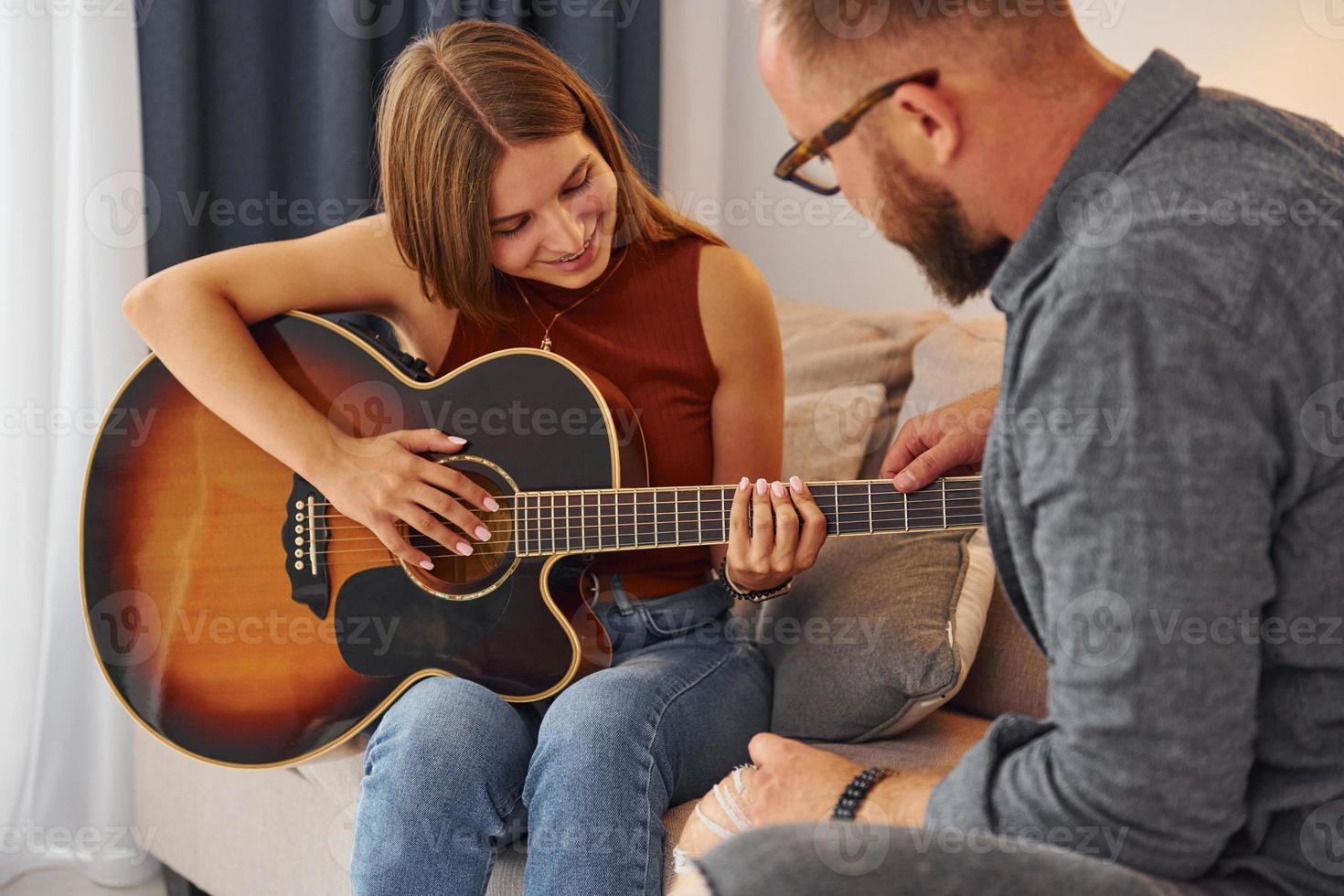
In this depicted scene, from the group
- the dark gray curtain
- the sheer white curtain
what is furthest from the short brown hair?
the sheer white curtain

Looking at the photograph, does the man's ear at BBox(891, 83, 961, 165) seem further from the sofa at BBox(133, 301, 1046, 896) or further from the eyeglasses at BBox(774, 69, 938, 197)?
the sofa at BBox(133, 301, 1046, 896)

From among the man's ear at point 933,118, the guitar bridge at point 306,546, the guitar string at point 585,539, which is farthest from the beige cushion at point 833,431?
the man's ear at point 933,118

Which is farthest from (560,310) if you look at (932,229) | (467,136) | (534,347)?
(932,229)

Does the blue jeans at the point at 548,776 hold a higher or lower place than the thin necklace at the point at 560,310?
Result: lower

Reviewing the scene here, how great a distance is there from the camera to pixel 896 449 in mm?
1280

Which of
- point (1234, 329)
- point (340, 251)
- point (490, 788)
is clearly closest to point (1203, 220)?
point (1234, 329)

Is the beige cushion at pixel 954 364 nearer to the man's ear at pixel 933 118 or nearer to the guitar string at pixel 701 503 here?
the guitar string at pixel 701 503

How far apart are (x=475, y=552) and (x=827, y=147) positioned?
0.71 m

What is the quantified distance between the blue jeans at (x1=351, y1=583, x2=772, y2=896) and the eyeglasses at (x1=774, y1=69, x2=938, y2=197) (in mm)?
580

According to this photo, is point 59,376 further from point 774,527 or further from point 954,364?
point 954,364

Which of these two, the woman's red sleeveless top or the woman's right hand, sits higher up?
the woman's red sleeveless top

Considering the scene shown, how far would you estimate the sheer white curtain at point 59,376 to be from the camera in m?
1.80

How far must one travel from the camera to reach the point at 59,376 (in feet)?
6.15

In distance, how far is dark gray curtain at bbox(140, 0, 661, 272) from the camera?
1898 millimetres
